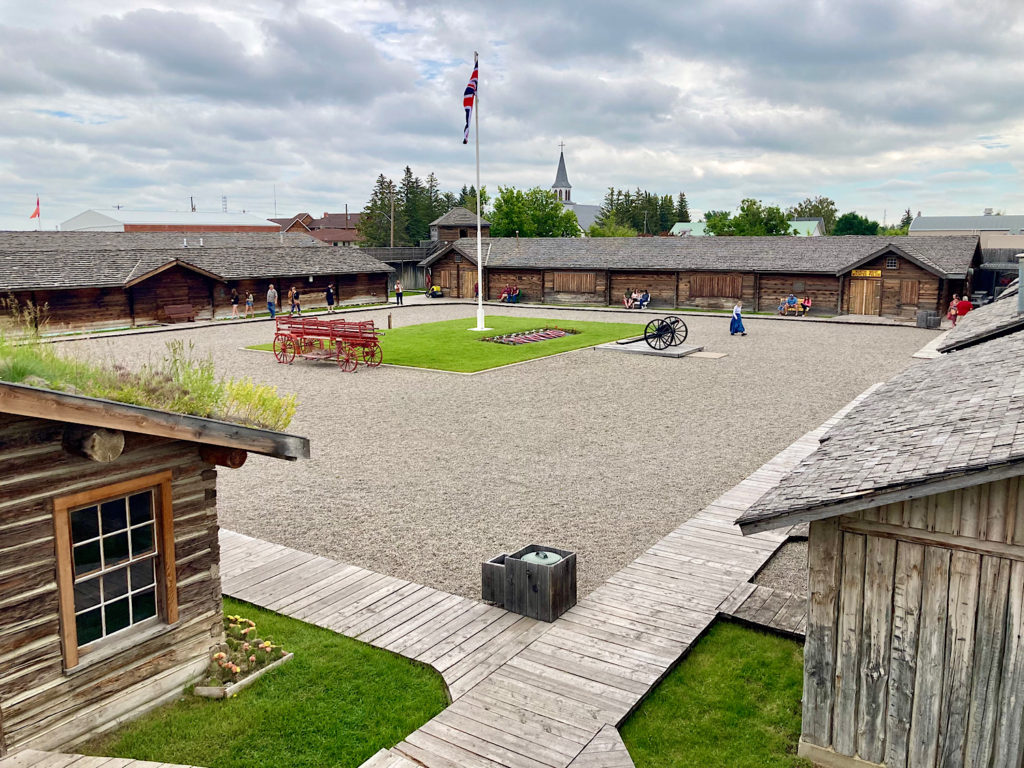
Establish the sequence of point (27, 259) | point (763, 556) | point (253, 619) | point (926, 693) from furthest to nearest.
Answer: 1. point (27, 259)
2. point (763, 556)
3. point (253, 619)
4. point (926, 693)

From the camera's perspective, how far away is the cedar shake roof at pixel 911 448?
508cm

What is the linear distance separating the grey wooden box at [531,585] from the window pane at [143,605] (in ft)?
11.0

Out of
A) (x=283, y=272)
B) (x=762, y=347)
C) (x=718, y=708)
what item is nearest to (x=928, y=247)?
(x=762, y=347)

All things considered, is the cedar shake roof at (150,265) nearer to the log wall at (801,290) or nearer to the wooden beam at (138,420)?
the log wall at (801,290)

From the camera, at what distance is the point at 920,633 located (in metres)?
5.60

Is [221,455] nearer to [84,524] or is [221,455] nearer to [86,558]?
[84,524]

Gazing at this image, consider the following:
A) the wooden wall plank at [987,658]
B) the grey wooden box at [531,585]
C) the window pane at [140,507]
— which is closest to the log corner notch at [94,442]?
the window pane at [140,507]

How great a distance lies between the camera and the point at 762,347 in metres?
29.1

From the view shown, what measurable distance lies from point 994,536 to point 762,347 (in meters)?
24.7

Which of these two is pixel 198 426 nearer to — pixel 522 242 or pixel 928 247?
pixel 928 247

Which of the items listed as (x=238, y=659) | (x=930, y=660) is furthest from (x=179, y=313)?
(x=930, y=660)

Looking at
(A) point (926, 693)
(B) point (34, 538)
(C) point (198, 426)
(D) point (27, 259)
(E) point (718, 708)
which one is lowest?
(E) point (718, 708)

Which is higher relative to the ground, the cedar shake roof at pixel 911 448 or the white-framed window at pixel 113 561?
the cedar shake roof at pixel 911 448

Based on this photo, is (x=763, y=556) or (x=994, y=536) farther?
(x=763, y=556)
